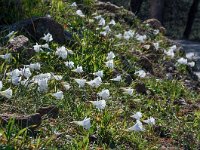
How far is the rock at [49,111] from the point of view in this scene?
14.1 ft

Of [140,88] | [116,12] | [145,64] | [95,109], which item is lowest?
[116,12]

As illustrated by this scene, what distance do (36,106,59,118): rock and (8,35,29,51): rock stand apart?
4.58 feet

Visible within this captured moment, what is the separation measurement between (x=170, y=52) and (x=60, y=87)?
133 inches

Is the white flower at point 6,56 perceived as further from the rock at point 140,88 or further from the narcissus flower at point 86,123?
the rock at point 140,88

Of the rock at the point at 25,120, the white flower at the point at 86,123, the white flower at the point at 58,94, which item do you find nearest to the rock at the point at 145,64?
the white flower at the point at 58,94

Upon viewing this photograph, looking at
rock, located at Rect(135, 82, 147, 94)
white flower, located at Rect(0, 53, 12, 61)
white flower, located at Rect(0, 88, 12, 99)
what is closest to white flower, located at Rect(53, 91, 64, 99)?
white flower, located at Rect(0, 88, 12, 99)

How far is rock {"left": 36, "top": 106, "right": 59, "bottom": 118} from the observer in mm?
4304

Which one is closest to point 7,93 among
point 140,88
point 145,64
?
point 140,88

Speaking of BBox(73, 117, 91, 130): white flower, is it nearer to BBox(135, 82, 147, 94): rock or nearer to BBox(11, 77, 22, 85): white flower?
BBox(11, 77, 22, 85): white flower

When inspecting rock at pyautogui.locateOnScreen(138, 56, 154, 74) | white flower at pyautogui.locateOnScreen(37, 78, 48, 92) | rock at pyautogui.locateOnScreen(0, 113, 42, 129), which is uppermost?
white flower at pyautogui.locateOnScreen(37, 78, 48, 92)

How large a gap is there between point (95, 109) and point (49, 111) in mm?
573

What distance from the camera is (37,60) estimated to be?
5711 mm

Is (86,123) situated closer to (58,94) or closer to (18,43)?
(58,94)

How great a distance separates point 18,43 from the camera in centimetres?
567
